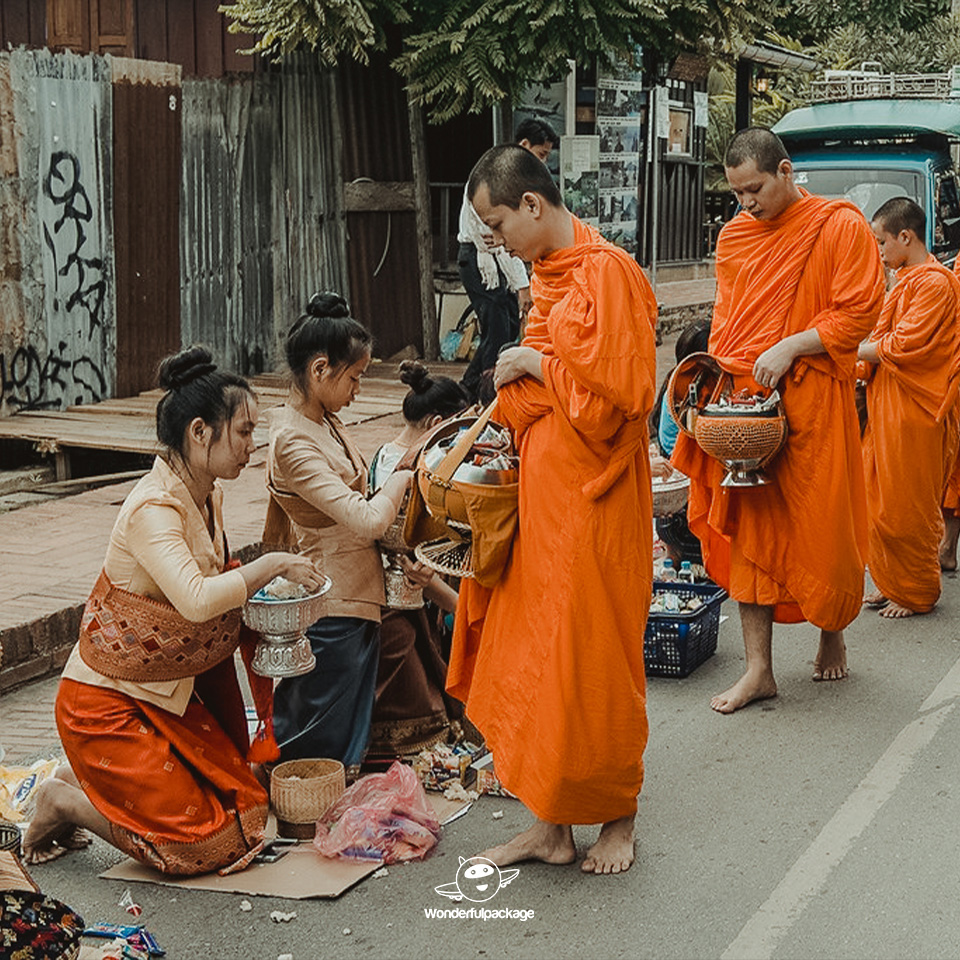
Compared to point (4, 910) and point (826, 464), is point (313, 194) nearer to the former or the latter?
point (826, 464)

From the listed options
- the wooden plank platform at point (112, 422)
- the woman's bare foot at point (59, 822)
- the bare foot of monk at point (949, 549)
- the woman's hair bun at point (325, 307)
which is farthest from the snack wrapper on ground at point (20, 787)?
the bare foot of monk at point (949, 549)

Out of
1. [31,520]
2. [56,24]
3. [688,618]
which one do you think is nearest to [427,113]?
[56,24]

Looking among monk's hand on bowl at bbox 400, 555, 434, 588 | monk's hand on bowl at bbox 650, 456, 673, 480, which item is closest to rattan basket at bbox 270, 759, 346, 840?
monk's hand on bowl at bbox 400, 555, 434, 588

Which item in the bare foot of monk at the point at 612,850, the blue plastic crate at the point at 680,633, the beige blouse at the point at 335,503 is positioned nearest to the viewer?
the bare foot of monk at the point at 612,850

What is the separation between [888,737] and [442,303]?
8.59 meters

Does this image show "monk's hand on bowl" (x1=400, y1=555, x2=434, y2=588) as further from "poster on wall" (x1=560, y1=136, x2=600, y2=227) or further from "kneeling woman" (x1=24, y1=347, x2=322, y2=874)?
"poster on wall" (x1=560, y1=136, x2=600, y2=227)

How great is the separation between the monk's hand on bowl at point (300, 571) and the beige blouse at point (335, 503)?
14.8 inches

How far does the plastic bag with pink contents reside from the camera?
14.6 ft

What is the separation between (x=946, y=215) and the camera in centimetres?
1341

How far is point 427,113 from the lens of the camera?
521 inches

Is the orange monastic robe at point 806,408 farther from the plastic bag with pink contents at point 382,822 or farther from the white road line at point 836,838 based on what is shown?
the plastic bag with pink contents at point 382,822

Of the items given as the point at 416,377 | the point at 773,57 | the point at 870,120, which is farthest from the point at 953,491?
the point at 773,57

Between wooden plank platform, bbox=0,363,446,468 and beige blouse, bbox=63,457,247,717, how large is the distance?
4.97 m

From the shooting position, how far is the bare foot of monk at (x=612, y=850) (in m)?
4.38
